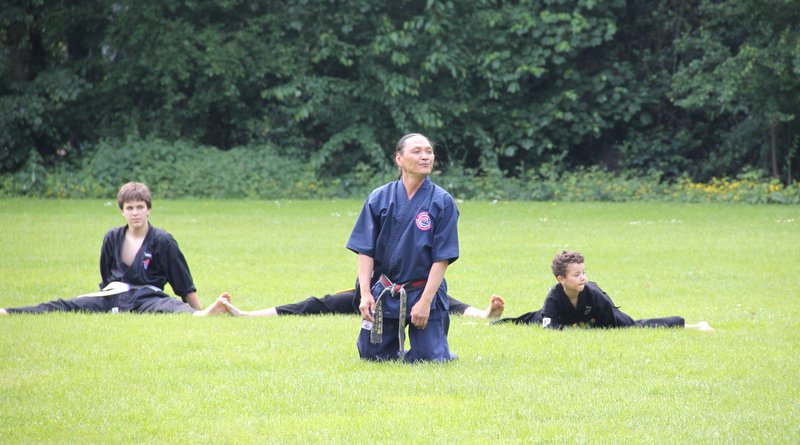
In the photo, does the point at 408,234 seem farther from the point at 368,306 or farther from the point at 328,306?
the point at 328,306

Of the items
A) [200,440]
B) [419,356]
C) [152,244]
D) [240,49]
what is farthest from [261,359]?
[240,49]

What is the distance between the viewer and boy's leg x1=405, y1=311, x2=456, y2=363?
7.01 metres

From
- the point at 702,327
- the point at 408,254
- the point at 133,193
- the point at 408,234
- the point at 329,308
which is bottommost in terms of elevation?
the point at 702,327

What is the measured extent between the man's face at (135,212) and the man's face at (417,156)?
291cm

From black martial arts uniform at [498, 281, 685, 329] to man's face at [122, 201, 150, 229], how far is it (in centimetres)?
337

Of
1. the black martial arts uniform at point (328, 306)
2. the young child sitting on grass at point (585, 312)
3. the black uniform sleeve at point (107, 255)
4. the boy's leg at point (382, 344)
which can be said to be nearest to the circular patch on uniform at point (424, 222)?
the boy's leg at point (382, 344)

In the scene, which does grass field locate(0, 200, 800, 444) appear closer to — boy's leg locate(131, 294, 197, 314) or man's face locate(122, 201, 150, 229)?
boy's leg locate(131, 294, 197, 314)

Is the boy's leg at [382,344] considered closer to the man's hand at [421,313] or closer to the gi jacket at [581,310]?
the man's hand at [421,313]

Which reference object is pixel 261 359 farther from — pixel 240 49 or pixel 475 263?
pixel 240 49

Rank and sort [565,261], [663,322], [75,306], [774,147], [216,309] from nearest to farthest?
[565,261], [663,322], [216,309], [75,306], [774,147]

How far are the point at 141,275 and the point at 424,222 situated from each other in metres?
3.22

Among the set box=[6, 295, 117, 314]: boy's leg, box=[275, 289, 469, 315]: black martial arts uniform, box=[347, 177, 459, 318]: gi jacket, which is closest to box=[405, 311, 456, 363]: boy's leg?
box=[347, 177, 459, 318]: gi jacket

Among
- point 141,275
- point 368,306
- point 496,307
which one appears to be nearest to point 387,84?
point 141,275

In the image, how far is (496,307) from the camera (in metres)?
8.59
